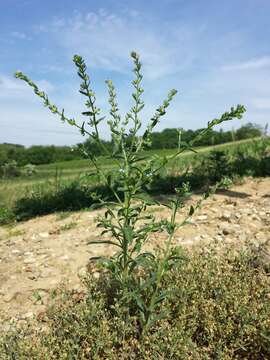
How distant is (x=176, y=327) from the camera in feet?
9.57

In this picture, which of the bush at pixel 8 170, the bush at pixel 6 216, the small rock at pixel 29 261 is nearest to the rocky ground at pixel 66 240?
the small rock at pixel 29 261

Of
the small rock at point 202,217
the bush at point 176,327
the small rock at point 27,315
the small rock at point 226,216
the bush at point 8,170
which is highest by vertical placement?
the bush at point 8,170

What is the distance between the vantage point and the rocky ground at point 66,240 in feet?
12.6

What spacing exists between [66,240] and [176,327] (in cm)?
242

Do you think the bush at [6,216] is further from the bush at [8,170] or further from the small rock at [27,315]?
the small rock at [27,315]

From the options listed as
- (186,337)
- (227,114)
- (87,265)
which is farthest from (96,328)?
(227,114)

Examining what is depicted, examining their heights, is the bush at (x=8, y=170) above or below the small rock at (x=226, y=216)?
above

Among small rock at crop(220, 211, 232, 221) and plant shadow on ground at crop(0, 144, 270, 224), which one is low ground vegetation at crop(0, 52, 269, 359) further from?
plant shadow on ground at crop(0, 144, 270, 224)

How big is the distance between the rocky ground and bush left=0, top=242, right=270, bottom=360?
447mm

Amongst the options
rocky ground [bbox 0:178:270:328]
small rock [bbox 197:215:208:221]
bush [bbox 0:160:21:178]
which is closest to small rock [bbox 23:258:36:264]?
rocky ground [bbox 0:178:270:328]

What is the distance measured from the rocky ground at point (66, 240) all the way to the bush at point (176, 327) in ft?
1.47

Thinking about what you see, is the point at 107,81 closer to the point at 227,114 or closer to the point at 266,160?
the point at 227,114

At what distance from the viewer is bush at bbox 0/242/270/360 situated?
272 centimetres

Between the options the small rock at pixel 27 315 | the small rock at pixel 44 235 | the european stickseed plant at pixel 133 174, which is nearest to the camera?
the european stickseed plant at pixel 133 174
